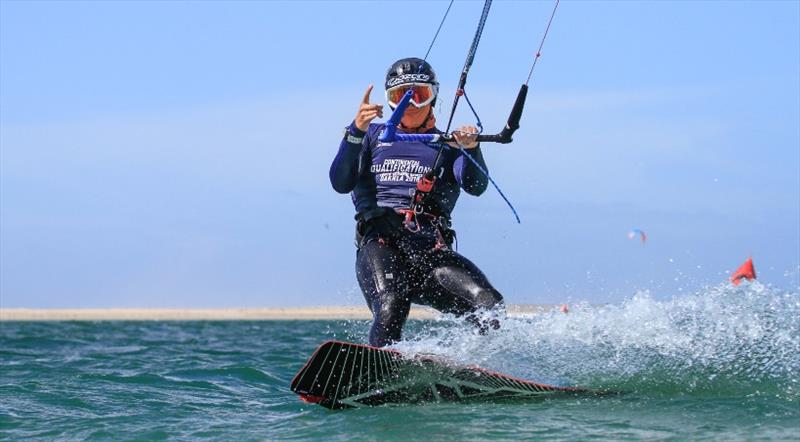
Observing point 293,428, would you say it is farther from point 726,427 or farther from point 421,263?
point 726,427

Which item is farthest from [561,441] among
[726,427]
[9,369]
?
[9,369]

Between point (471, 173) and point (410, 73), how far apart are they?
95cm

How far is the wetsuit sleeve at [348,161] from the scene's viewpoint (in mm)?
8305

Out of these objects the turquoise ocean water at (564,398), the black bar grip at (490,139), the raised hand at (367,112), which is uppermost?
the raised hand at (367,112)

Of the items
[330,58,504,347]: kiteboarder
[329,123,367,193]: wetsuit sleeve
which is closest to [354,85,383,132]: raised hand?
[329,123,367,193]: wetsuit sleeve

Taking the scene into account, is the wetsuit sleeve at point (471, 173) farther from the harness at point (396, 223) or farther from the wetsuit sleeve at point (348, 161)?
the wetsuit sleeve at point (348, 161)

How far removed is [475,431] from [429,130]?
2.91 m

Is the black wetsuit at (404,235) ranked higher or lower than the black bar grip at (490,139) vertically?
lower

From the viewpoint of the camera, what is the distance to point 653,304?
9.22 metres

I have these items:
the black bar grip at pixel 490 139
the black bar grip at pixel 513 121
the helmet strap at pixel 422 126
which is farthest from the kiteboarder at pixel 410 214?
the black bar grip at pixel 513 121

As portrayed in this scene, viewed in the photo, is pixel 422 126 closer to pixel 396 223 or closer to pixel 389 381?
pixel 396 223

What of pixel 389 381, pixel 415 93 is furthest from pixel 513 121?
pixel 389 381

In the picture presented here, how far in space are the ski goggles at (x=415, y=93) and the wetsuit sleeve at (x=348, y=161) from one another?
1.34 ft

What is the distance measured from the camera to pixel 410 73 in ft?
28.5
